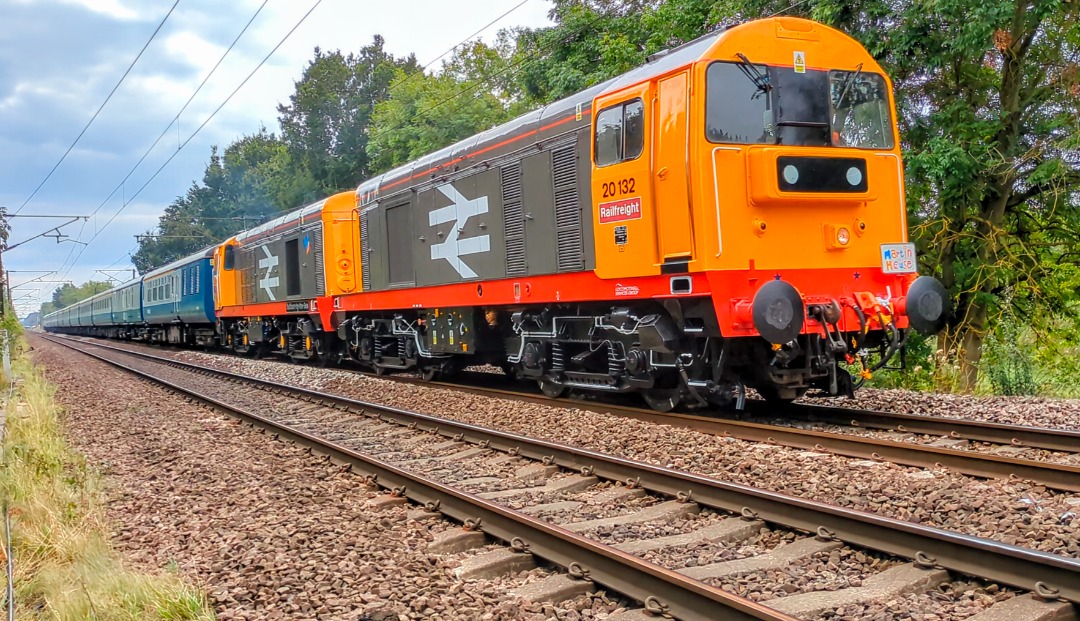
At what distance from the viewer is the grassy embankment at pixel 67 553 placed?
4236 mm

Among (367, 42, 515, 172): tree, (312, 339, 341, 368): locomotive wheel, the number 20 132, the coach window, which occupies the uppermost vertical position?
(367, 42, 515, 172): tree

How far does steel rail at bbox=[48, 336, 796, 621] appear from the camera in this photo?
366 centimetres

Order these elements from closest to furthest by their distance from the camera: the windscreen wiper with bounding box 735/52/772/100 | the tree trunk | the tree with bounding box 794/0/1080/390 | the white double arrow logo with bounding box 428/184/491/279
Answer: the windscreen wiper with bounding box 735/52/772/100
the white double arrow logo with bounding box 428/184/491/279
the tree with bounding box 794/0/1080/390
the tree trunk

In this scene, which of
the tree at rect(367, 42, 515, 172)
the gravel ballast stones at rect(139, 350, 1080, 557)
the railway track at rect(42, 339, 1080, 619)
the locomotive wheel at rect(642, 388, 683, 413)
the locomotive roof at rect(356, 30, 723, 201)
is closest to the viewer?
the railway track at rect(42, 339, 1080, 619)

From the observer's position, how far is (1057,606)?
3504 mm

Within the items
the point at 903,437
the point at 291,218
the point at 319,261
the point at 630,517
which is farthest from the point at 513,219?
the point at 291,218

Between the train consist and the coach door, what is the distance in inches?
0.7

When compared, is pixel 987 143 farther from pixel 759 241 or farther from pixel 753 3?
pixel 759 241

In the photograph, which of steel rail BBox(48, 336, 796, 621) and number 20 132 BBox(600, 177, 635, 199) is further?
number 20 132 BBox(600, 177, 635, 199)

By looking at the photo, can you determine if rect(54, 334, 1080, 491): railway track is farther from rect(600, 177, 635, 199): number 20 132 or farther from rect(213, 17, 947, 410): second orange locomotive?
rect(600, 177, 635, 199): number 20 132

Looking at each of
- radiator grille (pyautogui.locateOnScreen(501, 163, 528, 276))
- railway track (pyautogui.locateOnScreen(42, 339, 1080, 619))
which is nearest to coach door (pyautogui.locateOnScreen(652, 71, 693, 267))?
railway track (pyautogui.locateOnScreen(42, 339, 1080, 619))

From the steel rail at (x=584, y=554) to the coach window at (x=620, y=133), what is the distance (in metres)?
3.88

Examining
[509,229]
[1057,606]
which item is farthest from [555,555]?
[509,229]

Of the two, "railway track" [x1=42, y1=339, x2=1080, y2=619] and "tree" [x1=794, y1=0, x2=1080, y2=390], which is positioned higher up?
"tree" [x1=794, y1=0, x2=1080, y2=390]
